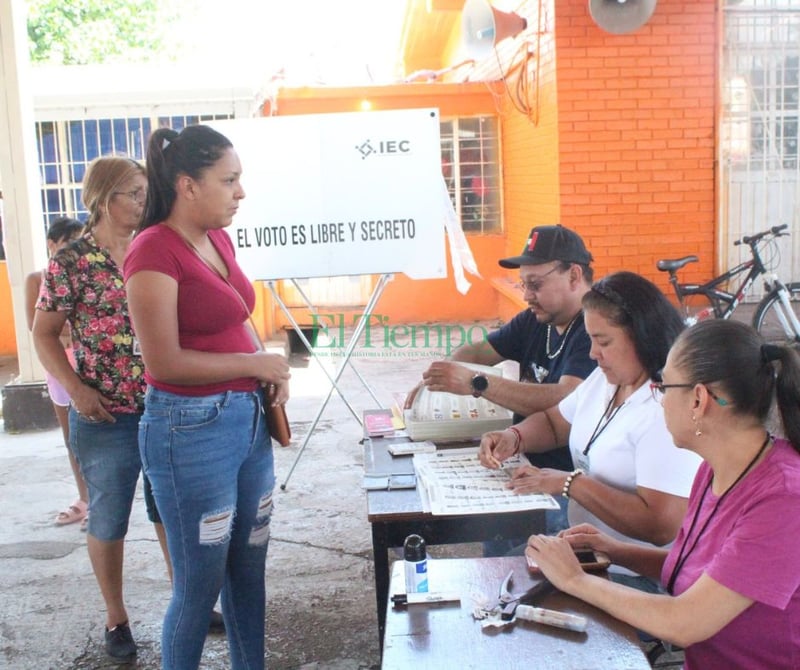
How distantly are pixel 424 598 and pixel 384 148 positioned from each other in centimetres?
360

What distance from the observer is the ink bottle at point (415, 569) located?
6.12 feet

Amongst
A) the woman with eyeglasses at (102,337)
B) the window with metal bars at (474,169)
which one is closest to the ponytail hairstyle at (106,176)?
the woman with eyeglasses at (102,337)

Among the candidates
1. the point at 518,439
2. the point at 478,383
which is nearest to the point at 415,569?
the point at 518,439

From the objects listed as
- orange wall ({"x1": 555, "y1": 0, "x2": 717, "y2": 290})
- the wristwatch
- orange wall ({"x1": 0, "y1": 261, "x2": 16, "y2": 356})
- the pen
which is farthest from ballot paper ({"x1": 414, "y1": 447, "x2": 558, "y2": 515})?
orange wall ({"x1": 0, "y1": 261, "x2": 16, "y2": 356})

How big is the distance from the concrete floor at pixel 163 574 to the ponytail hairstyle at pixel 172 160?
178 centimetres

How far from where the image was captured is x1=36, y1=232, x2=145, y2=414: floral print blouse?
305cm

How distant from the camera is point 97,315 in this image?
308 cm

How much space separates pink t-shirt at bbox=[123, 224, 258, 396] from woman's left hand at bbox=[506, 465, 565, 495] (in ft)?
2.63

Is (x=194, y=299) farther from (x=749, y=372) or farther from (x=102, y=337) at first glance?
(x=749, y=372)

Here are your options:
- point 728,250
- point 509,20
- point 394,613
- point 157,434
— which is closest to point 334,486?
point 157,434

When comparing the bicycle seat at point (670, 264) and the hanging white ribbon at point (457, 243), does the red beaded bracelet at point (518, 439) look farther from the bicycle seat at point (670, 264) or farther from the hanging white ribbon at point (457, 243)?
the bicycle seat at point (670, 264)

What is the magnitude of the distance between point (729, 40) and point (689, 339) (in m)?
6.27

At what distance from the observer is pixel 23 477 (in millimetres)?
5680

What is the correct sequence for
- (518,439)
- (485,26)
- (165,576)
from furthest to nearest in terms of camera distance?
1. (485,26)
2. (165,576)
3. (518,439)
